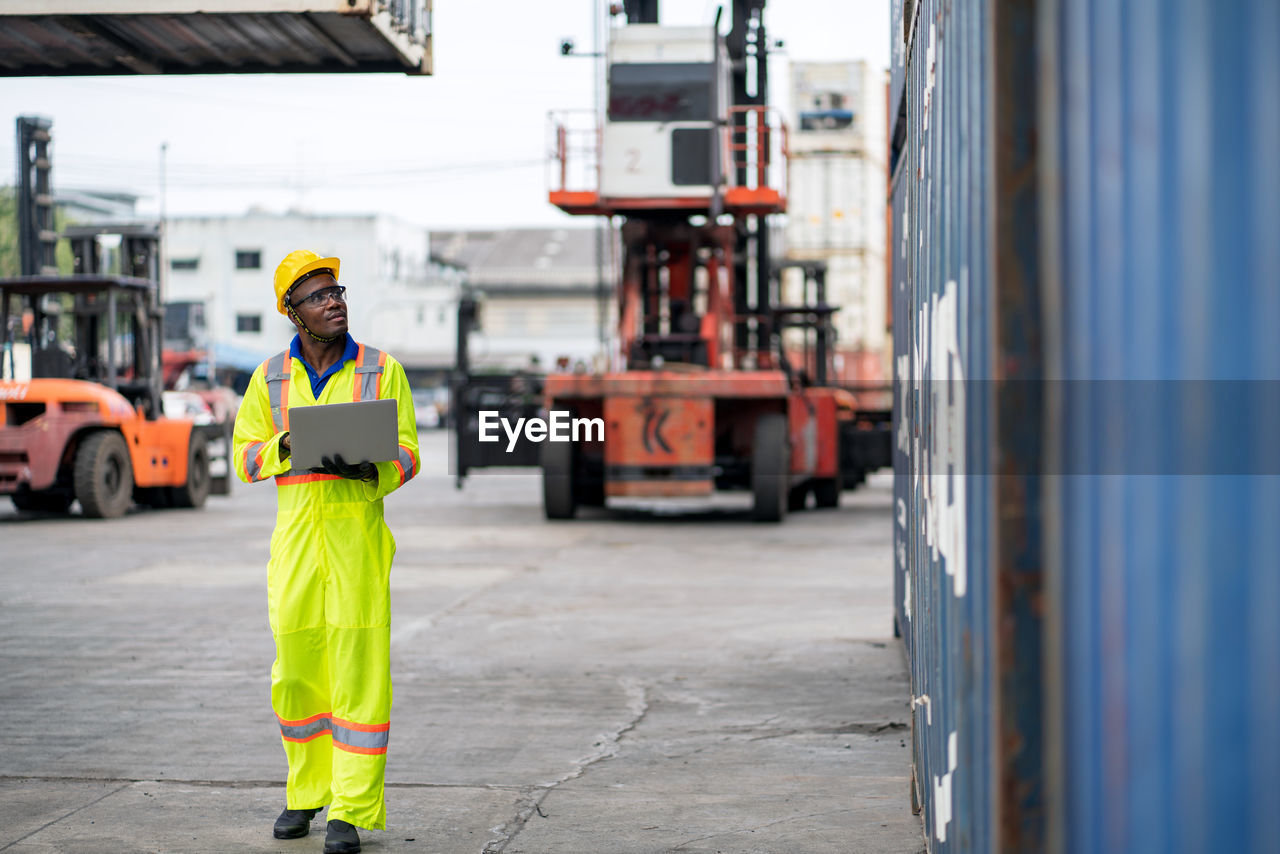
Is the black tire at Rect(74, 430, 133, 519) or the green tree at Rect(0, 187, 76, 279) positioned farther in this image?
the green tree at Rect(0, 187, 76, 279)

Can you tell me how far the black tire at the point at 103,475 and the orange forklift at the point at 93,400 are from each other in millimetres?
11

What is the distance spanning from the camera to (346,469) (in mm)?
4699

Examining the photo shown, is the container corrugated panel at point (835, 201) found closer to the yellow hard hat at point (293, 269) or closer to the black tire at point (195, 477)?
the black tire at point (195, 477)

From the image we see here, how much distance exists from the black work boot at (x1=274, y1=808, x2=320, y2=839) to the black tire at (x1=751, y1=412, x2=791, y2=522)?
38.1 ft

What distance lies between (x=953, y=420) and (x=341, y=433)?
6.94ft

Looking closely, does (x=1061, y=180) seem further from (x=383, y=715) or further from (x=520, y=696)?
(x=520, y=696)

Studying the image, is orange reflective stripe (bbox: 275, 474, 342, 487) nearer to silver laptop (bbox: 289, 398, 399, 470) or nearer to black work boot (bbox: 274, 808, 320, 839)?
silver laptop (bbox: 289, 398, 399, 470)

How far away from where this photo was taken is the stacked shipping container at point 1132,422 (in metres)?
2.41

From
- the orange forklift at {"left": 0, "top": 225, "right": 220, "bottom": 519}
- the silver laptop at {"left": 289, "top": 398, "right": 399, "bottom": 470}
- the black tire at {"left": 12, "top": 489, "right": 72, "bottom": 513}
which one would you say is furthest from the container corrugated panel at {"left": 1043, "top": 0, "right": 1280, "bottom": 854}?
the black tire at {"left": 12, "top": 489, "right": 72, "bottom": 513}

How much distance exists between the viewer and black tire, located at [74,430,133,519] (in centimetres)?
1730

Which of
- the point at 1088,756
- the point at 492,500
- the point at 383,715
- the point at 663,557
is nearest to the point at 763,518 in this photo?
the point at 663,557

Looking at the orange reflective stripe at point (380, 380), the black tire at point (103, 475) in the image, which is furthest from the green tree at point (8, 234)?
the orange reflective stripe at point (380, 380)

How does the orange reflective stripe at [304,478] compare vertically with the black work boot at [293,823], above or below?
above

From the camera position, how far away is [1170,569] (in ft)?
7.96
